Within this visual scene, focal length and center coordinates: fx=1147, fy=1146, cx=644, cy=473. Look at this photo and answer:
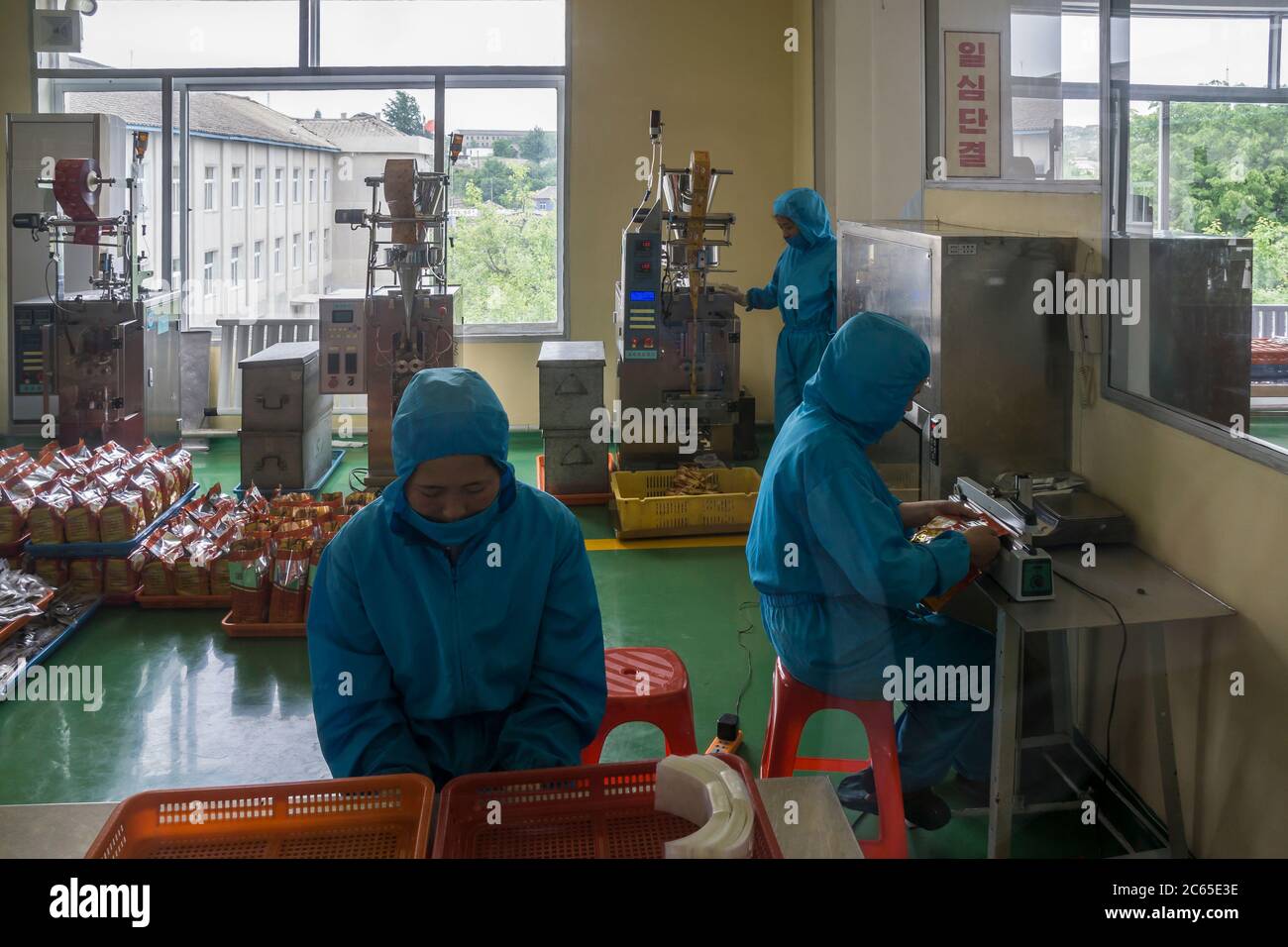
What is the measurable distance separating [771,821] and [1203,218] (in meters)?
1.70

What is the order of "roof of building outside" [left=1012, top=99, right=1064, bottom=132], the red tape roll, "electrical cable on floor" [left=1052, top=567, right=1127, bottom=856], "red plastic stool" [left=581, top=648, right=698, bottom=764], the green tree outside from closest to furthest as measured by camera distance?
1. the green tree outside
2. "red plastic stool" [left=581, top=648, right=698, bottom=764]
3. "electrical cable on floor" [left=1052, top=567, right=1127, bottom=856]
4. "roof of building outside" [left=1012, top=99, right=1064, bottom=132]
5. the red tape roll

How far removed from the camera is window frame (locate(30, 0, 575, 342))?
7297 millimetres

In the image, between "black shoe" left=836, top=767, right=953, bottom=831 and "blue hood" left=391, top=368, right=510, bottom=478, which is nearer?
"blue hood" left=391, top=368, right=510, bottom=478

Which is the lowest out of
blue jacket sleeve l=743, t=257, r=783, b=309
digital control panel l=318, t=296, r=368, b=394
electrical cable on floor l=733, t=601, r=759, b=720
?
electrical cable on floor l=733, t=601, r=759, b=720

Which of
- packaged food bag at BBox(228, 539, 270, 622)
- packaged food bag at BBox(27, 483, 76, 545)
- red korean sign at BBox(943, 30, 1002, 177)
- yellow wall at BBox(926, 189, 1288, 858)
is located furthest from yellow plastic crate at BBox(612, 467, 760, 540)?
yellow wall at BBox(926, 189, 1288, 858)

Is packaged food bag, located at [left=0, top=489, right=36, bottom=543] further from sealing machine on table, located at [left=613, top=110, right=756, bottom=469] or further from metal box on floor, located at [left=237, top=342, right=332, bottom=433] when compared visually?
sealing machine on table, located at [left=613, top=110, right=756, bottom=469]

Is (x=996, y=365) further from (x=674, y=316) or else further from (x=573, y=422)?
(x=573, y=422)

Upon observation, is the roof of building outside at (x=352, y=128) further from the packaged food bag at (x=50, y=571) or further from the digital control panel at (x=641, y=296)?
the packaged food bag at (x=50, y=571)

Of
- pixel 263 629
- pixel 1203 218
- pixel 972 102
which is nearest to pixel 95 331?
pixel 263 629

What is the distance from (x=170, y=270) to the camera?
7.50m

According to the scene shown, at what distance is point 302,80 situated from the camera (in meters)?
7.35

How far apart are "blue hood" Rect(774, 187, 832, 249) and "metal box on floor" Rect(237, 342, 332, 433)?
2.53 meters

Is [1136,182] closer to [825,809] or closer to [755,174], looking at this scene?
[825,809]

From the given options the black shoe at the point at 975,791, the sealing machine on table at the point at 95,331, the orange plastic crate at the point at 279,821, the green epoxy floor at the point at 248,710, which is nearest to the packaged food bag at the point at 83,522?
the green epoxy floor at the point at 248,710
